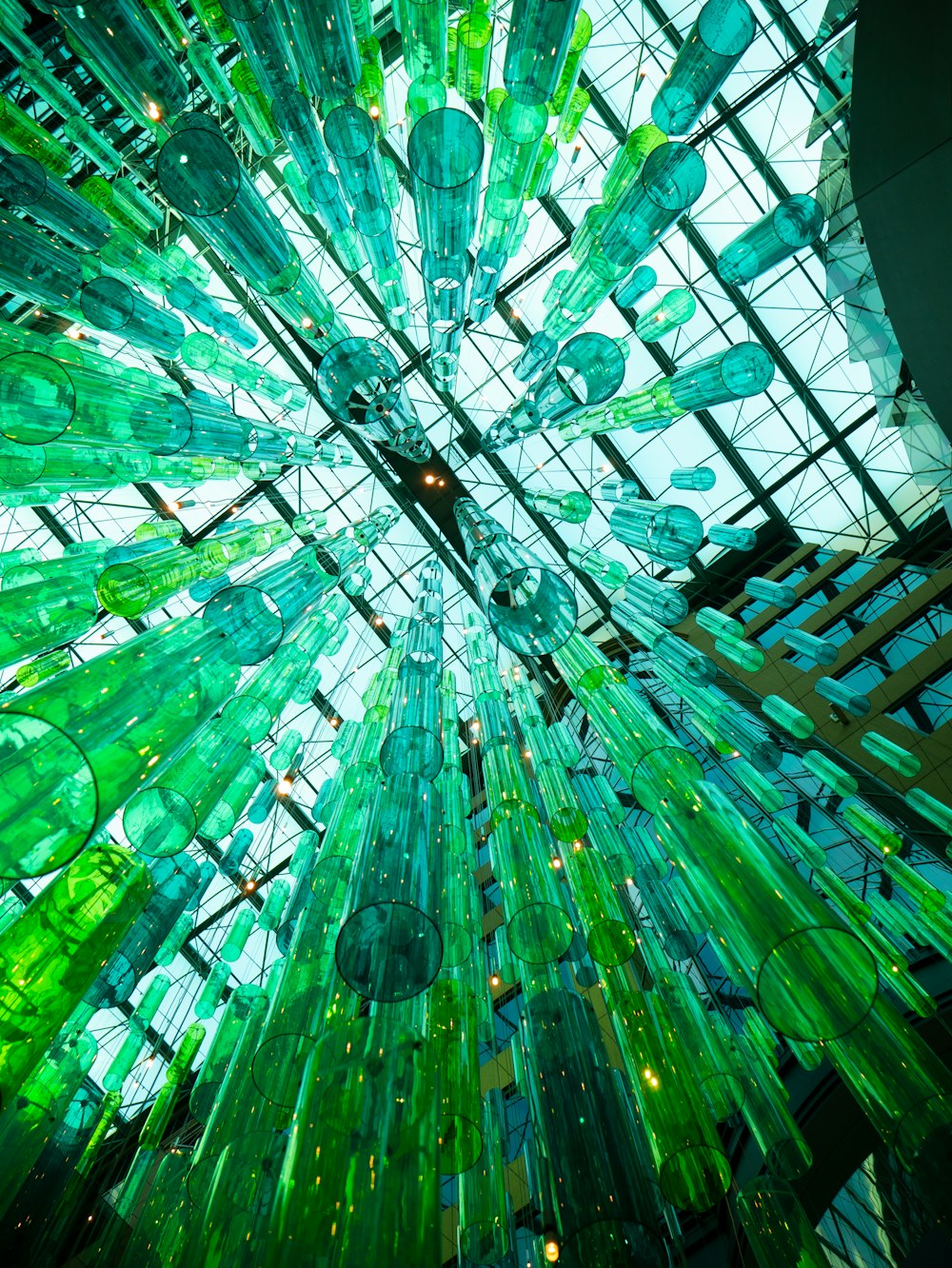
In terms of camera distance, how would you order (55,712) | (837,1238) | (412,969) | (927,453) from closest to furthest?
(55,712) < (412,969) < (927,453) < (837,1238)

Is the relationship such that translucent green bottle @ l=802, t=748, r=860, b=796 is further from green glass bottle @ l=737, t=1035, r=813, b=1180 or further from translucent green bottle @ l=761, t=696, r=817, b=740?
green glass bottle @ l=737, t=1035, r=813, b=1180

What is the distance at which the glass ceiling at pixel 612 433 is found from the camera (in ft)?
49.0

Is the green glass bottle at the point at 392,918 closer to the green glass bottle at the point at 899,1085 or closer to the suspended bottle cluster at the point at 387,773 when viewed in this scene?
the suspended bottle cluster at the point at 387,773

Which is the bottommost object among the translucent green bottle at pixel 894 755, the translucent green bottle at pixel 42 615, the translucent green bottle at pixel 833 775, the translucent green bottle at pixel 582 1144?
the translucent green bottle at pixel 894 755

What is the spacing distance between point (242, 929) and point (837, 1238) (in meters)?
8.72

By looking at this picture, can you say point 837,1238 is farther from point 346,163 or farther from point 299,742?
point 346,163

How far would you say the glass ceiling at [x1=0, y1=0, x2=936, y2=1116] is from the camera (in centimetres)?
1494

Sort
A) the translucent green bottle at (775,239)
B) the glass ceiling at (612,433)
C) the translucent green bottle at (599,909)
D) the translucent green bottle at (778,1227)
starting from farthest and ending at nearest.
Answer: the glass ceiling at (612,433)
the translucent green bottle at (775,239)
the translucent green bottle at (599,909)
the translucent green bottle at (778,1227)

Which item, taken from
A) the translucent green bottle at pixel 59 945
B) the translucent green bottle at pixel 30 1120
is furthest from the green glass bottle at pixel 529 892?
the translucent green bottle at pixel 30 1120

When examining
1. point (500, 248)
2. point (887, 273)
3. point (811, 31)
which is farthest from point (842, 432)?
point (500, 248)

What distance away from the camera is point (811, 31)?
1459cm

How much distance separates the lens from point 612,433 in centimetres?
1778

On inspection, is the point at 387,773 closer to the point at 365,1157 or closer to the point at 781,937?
the point at 365,1157

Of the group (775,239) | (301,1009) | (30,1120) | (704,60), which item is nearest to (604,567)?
(775,239)
